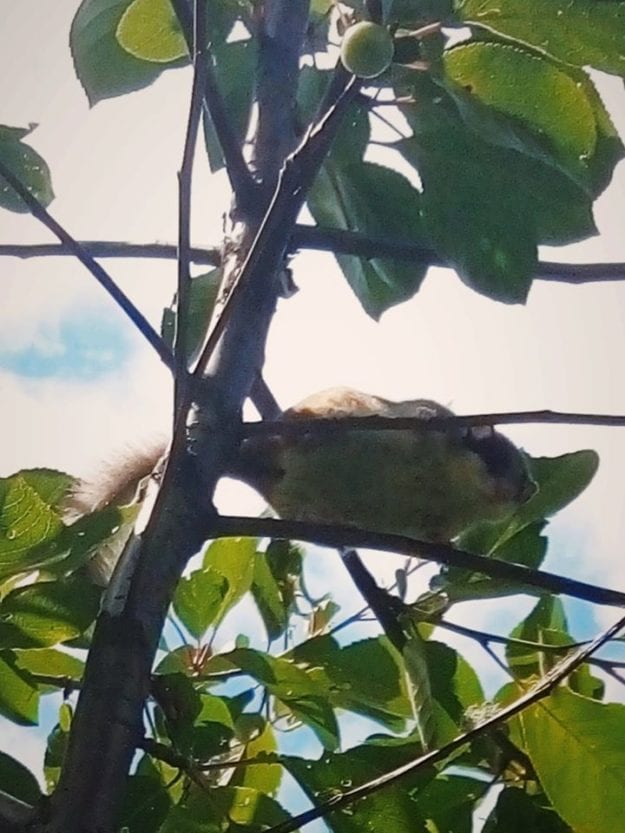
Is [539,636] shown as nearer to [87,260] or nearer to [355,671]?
[355,671]

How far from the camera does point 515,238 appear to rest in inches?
28.7

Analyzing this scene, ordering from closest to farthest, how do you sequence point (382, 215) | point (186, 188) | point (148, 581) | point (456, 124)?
point (186, 188)
point (148, 581)
point (456, 124)
point (382, 215)

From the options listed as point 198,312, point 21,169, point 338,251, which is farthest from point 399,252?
point 21,169

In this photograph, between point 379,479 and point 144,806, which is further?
point 379,479

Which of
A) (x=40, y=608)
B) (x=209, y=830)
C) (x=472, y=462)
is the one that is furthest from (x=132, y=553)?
(x=472, y=462)

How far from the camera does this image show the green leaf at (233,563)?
2.68 ft

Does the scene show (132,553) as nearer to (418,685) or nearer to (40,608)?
(40,608)

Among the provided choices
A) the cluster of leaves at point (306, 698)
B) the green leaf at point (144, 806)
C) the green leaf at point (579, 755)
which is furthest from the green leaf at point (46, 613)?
the green leaf at point (579, 755)

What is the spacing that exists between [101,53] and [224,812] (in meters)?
0.56

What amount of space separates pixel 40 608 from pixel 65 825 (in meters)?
0.14

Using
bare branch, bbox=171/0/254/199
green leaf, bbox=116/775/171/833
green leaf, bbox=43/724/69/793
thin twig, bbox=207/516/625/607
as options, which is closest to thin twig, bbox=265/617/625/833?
thin twig, bbox=207/516/625/607

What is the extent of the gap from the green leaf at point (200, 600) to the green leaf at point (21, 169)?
28cm

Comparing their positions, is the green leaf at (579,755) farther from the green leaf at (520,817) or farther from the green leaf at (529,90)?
the green leaf at (529,90)

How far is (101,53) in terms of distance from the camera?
0.89m
